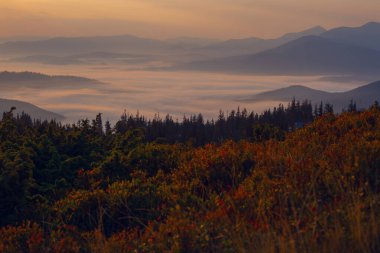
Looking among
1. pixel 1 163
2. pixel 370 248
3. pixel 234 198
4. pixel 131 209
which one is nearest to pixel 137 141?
pixel 1 163

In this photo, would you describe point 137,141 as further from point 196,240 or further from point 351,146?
point 196,240

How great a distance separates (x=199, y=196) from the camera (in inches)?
338

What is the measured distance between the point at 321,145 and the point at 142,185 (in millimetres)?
3507

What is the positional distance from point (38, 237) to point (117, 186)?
8.52 feet

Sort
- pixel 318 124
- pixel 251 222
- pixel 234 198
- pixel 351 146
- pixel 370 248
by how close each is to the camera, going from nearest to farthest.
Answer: pixel 370 248 → pixel 251 222 → pixel 234 198 → pixel 351 146 → pixel 318 124

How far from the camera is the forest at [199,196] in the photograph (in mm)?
5875

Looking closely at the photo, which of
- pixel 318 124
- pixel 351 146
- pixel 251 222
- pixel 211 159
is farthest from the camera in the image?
pixel 318 124

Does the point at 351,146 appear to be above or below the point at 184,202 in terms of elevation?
above

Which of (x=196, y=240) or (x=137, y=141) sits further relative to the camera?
(x=137, y=141)

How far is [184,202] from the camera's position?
7906mm

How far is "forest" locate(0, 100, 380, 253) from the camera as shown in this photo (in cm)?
588

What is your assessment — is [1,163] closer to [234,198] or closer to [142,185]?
[142,185]

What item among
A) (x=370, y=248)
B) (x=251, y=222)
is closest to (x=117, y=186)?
(x=251, y=222)

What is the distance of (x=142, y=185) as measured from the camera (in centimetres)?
905
